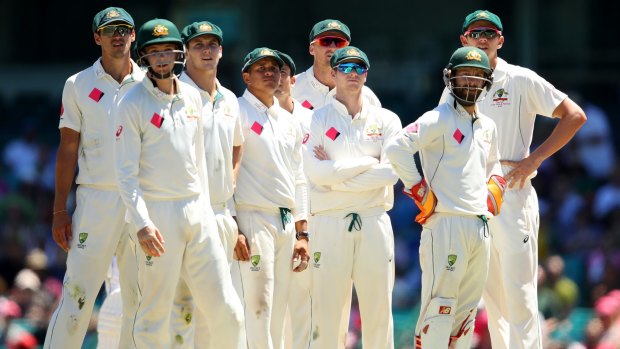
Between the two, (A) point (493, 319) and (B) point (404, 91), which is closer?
(A) point (493, 319)

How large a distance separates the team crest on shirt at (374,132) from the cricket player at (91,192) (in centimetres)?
167

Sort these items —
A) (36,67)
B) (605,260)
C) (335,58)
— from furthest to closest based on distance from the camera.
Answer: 1. (36,67)
2. (605,260)
3. (335,58)

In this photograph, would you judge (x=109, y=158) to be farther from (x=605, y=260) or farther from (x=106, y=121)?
(x=605, y=260)

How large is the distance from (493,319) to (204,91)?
2660mm

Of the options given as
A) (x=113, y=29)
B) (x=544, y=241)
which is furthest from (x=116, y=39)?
(x=544, y=241)

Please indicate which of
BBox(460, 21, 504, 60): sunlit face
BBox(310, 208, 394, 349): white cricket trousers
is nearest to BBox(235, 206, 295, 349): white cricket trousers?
BBox(310, 208, 394, 349): white cricket trousers

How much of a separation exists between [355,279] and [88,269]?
73.4 inches

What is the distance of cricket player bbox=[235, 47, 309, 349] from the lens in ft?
29.4

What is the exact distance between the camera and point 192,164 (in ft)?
26.8

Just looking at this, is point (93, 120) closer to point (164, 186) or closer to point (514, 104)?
point (164, 186)

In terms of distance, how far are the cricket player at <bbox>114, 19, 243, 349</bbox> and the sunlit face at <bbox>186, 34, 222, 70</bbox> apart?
0.57 m

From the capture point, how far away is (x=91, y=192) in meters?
8.80

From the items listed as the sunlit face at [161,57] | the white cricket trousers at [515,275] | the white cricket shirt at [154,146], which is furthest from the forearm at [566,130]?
the sunlit face at [161,57]

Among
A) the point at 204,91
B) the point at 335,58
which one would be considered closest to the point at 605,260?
the point at 335,58
